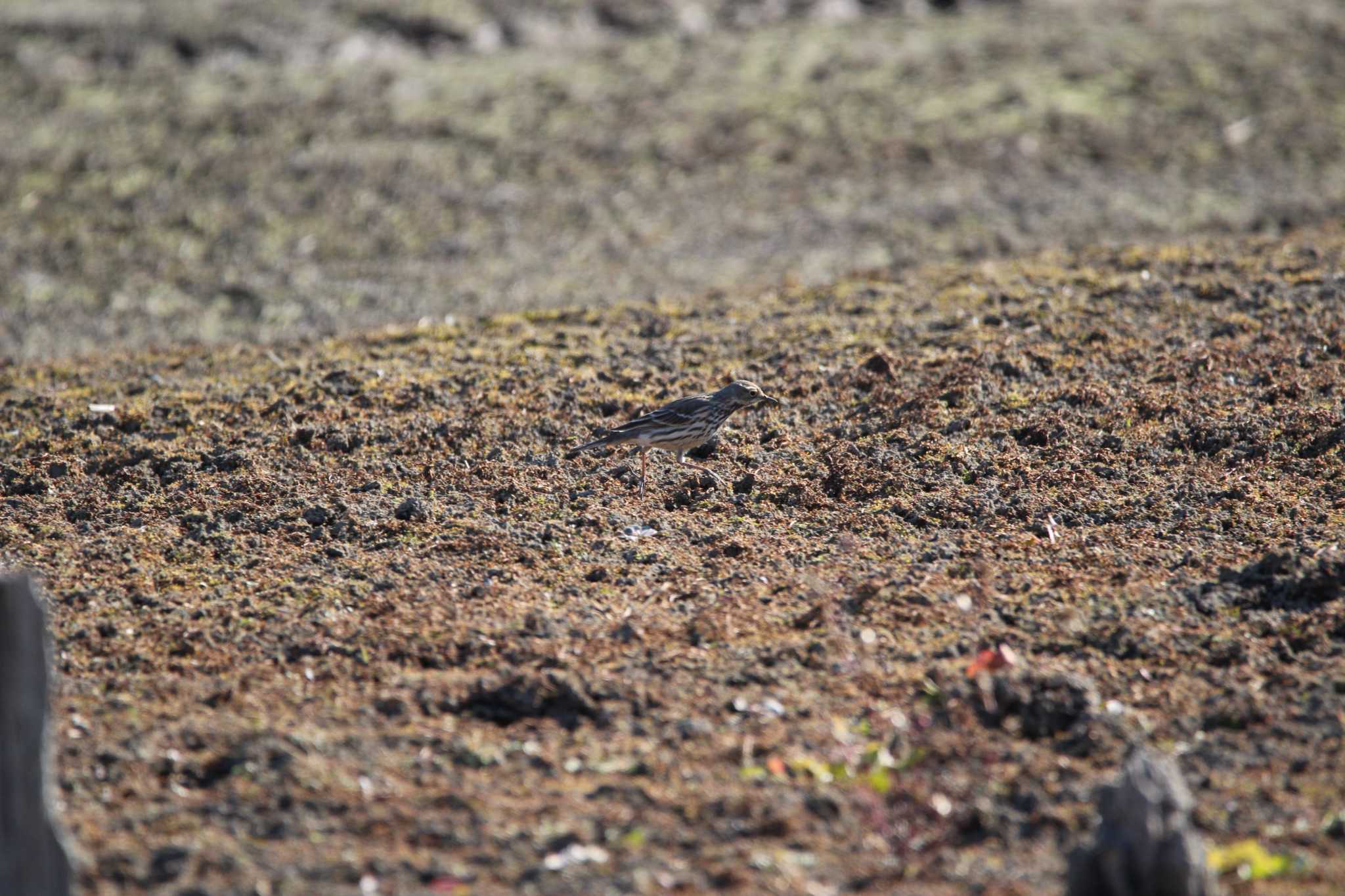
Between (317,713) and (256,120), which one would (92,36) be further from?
(317,713)

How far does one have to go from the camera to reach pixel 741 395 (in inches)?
342

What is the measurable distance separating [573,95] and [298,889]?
1597 cm

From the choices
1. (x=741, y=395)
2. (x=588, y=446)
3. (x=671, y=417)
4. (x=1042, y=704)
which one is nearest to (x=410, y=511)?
(x=588, y=446)

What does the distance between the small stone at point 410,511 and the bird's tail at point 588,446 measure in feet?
3.40

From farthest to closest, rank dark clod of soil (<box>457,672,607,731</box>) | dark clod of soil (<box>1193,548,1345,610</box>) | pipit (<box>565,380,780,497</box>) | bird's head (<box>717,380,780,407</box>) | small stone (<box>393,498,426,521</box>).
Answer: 1. bird's head (<box>717,380,780,407</box>)
2. pipit (<box>565,380,780,497</box>)
3. small stone (<box>393,498,426,521</box>)
4. dark clod of soil (<box>1193,548,1345,610</box>)
5. dark clod of soil (<box>457,672,607,731</box>)

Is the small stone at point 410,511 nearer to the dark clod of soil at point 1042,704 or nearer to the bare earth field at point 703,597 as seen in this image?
the bare earth field at point 703,597

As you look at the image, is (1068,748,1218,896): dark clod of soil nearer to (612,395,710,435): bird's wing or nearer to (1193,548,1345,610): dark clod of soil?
(1193,548,1345,610): dark clod of soil

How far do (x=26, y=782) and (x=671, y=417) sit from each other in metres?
4.64

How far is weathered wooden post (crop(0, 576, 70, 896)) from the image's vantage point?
161 inches

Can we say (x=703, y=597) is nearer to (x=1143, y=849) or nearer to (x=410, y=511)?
(x=410, y=511)

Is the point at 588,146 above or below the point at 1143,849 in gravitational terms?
above

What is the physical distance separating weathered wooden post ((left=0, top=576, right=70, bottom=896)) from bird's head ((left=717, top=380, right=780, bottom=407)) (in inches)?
197

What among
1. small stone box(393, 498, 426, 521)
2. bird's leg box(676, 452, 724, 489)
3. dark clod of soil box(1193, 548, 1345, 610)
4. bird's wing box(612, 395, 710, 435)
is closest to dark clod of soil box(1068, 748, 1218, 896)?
dark clod of soil box(1193, 548, 1345, 610)

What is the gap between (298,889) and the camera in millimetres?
4637
